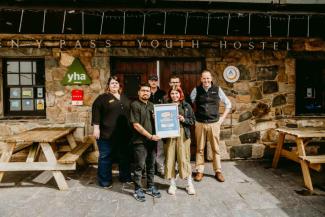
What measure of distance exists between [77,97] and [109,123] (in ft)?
5.94

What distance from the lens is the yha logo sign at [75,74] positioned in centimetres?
671

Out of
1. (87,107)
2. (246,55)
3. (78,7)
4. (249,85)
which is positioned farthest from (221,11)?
(87,107)

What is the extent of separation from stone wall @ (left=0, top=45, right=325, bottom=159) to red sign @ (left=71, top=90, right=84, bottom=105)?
3.5 inches

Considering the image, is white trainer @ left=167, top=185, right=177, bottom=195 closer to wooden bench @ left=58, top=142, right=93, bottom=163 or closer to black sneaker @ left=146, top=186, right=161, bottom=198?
black sneaker @ left=146, top=186, right=161, bottom=198

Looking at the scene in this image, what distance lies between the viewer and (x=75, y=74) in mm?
6723

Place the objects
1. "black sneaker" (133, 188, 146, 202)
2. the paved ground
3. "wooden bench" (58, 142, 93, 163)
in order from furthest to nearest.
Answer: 1. "wooden bench" (58, 142, 93, 163)
2. "black sneaker" (133, 188, 146, 202)
3. the paved ground

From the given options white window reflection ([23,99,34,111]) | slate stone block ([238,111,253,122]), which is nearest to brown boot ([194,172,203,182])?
slate stone block ([238,111,253,122])

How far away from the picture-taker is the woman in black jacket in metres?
4.94

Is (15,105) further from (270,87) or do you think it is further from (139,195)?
(270,87)

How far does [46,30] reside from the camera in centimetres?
658

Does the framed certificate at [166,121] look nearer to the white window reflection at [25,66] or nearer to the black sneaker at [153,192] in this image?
the black sneaker at [153,192]

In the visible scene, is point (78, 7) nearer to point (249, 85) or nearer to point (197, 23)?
point (197, 23)

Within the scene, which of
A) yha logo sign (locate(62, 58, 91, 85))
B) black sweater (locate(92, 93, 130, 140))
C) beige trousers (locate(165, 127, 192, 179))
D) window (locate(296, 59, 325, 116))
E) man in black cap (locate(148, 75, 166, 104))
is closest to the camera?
beige trousers (locate(165, 127, 192, 179))

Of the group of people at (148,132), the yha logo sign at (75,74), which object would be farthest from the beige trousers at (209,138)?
the yha logo sign at (75,74)
